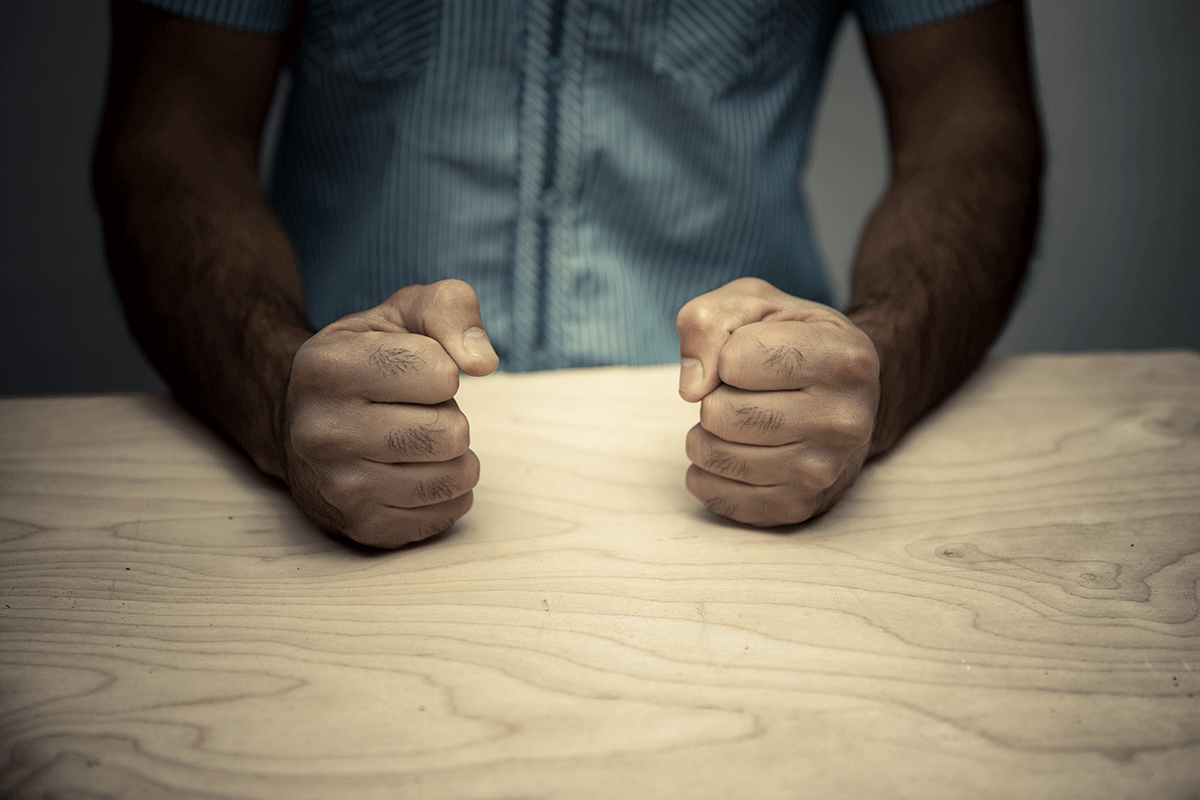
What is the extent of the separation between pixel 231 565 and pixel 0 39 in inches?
76.1

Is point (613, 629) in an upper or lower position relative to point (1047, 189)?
lower

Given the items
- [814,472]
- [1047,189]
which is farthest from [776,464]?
[1047,189]

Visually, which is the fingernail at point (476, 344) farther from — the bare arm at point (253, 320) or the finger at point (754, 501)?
the finger at point (754, 501)

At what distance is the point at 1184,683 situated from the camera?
1.37ft

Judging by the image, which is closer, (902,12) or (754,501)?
(754,501)

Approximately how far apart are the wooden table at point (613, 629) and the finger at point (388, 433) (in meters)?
Result: 0.08

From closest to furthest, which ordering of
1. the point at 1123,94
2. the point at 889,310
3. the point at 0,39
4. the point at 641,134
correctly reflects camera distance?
the point at 889,310 < the point at 641,134 < the point at 0,39 < the point at 1123,94

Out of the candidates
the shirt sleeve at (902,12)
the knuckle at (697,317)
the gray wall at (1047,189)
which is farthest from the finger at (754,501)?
the gray wall at (1047,189)

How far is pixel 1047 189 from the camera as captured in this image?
2.04 metres

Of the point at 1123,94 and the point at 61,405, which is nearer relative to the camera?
the point at 61,405

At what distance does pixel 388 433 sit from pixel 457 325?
0.27 feet

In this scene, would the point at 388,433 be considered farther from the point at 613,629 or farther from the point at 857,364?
the point at 857,364

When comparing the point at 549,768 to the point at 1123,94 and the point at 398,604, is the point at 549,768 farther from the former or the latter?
the point at 1123,94

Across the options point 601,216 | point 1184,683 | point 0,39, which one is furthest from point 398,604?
point 0,39
